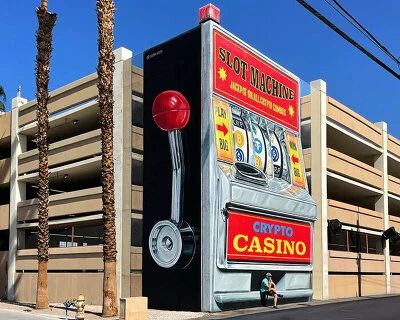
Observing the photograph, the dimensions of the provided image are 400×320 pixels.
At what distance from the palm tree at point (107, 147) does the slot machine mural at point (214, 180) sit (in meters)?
3.10

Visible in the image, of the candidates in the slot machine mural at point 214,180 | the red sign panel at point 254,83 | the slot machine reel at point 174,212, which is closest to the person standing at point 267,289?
the slot machine mural at point 214,180

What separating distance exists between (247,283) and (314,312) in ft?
11.3

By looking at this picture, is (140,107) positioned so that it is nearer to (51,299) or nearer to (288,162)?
(288,162)

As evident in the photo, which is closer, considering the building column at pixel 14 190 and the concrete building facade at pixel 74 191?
the concrete building facade at pixel 74 191

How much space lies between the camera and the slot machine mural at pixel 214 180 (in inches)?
898

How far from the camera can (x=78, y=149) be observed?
3097 centimetres

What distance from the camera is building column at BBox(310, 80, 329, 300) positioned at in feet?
96.9

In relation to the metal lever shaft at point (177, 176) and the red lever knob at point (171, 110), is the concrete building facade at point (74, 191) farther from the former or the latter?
the metal lever shaft at point (177, 176)

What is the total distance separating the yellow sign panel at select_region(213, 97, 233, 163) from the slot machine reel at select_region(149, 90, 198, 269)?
134cm

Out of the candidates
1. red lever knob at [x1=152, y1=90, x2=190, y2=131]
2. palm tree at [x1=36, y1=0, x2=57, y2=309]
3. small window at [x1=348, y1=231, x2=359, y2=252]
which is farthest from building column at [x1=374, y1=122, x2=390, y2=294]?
palm tree at [x1=36, y1=0, x2=57, y2=309]

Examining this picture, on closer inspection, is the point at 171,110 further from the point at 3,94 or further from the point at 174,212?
the point at 3,94

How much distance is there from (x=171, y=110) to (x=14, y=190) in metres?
15.4

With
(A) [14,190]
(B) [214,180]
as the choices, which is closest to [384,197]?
(B) [214,180]

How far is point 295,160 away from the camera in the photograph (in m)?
29.1
